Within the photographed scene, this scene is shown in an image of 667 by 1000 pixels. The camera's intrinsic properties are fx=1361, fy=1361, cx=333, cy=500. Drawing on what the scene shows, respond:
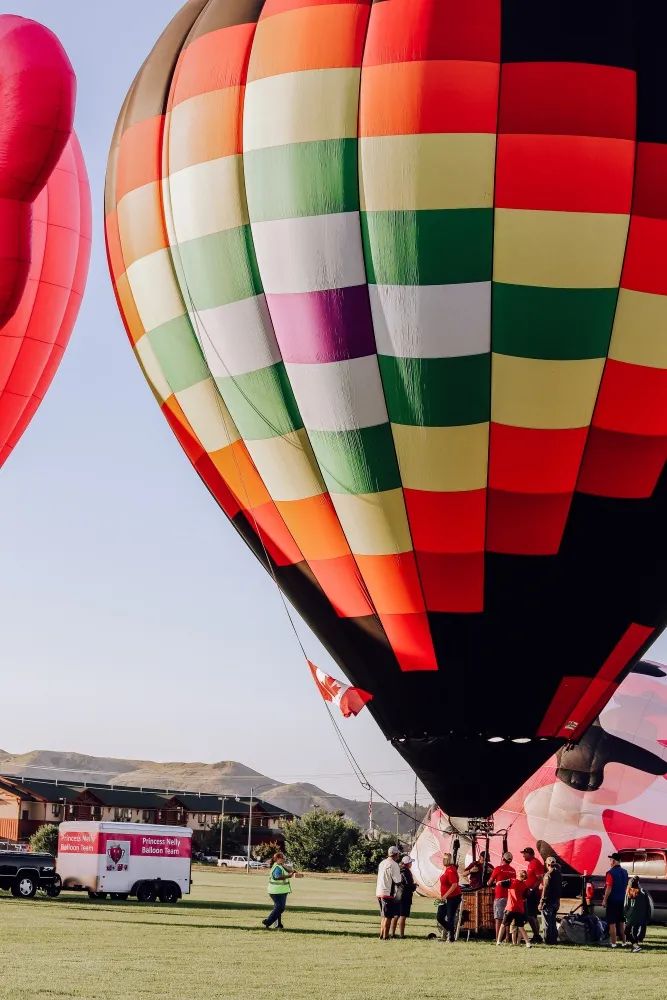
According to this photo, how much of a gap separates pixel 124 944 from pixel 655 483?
21.5ft

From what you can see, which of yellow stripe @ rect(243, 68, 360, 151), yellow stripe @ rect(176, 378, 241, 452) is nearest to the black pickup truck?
yellow stripe @ rect(176, 378, 241, 452)

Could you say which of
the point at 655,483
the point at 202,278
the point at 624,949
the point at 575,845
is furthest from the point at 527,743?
the point at 575,845

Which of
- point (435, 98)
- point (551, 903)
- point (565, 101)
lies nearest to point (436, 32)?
point (435, 98)

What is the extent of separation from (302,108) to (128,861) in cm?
1384

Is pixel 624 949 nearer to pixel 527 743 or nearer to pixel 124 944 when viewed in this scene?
pixel 527 743

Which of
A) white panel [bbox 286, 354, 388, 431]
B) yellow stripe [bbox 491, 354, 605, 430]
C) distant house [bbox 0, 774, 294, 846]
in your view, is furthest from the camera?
distant house [bbox 0, 774, 294, 846]

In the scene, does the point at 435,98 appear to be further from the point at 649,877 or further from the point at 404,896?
the point at 649,877

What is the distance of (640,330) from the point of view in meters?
11.8

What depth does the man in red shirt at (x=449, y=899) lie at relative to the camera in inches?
554

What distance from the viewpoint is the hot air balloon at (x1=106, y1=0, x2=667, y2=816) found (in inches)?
453

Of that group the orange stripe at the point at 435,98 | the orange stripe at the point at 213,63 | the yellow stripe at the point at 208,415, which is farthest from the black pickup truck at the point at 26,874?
the orange stripe at the point at 435,98

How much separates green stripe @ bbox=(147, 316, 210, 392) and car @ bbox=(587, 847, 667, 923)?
8.05 metres

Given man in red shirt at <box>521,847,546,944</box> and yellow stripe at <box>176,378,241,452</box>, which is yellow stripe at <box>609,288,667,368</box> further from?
man in red shirt at <box>521,847,546,944</box>

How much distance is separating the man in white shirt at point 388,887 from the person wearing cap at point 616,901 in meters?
2.43
